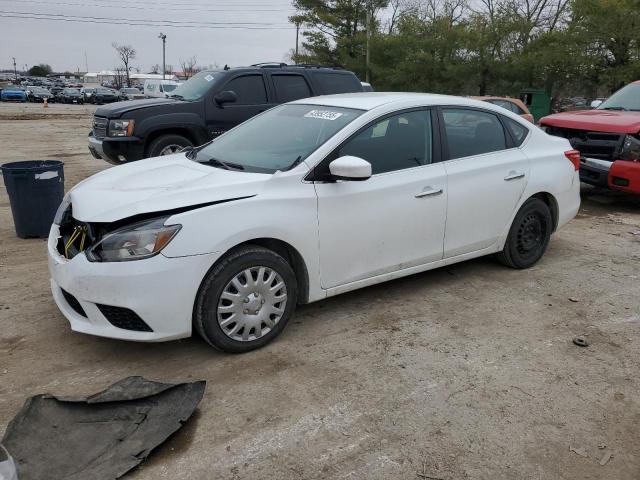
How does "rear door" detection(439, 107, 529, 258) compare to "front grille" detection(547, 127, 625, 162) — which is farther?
"front grille" detection(547, 127, 625, 162)

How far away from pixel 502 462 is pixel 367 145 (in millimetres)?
2323

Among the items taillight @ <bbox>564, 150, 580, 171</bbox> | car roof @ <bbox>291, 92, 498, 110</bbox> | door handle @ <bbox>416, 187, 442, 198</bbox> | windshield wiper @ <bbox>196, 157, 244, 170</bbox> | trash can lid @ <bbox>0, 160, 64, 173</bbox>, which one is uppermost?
car roof @ <bbox>291, 92, 498, 110</bbox>

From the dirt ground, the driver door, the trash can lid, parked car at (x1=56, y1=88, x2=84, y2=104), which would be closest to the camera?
the dirt ground

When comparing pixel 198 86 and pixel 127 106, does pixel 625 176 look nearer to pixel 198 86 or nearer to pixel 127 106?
pixel 198 86

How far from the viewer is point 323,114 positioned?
4.35 m

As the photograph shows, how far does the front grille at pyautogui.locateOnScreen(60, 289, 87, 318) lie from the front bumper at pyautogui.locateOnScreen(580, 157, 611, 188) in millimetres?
7152

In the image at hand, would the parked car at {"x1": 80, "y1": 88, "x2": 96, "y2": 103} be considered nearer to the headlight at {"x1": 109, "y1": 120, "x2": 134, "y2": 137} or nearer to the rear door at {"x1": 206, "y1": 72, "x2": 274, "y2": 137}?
the headlight at {"x1": 109, "y1": 120, "x2": 134, "y2": 137}

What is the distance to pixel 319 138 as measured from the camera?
4043mm

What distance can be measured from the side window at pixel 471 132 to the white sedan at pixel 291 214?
0.01 m

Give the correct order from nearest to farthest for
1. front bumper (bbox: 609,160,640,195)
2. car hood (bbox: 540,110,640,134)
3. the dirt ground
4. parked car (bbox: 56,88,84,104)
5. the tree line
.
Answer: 1. the dirt ground
2. front bumper (bbox: 609,160,640,195)
3. car hood (bbox: 540,110,640,134)
4. the tree line
5. parked car (bbox: 56,88,84,104)

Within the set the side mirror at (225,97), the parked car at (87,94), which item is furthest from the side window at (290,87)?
the parked car at (87,94)

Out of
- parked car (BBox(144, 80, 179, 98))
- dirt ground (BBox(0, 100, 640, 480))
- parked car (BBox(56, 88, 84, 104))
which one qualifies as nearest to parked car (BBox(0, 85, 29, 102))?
parked car (BBox(56, 88, 84, 104))

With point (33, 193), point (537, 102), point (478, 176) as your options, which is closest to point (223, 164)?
point (478, 176)

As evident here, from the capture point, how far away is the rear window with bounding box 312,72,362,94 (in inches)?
359
